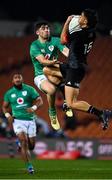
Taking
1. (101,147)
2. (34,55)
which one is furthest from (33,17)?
(34,55)

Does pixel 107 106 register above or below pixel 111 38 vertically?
below

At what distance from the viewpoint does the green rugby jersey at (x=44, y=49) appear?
53.1ft

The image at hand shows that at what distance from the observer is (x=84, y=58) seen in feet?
51.3

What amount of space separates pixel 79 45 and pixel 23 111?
5085mm

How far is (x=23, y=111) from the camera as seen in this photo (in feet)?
66.3

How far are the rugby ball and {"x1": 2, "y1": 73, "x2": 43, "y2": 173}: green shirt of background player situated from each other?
442 centimetres

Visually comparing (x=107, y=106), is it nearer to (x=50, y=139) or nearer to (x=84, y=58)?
(x=50, y=139)

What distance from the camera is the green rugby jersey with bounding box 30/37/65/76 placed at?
1619 cm

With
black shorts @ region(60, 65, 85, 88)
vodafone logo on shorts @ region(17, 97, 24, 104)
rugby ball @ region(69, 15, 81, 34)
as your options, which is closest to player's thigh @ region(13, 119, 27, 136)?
vodafone logo on shorts @ region(17, 97, 24, 104)

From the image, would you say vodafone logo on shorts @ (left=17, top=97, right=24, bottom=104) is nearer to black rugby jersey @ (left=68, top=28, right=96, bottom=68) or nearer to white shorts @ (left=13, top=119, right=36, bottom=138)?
white shorts @ (left=13, top=119, right=36, bottom=138)

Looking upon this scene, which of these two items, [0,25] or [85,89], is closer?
[85,89]

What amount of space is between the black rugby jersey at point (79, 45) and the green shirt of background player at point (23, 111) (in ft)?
13.4

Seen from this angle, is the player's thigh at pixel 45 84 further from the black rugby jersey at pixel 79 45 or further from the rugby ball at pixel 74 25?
the rugby ball at pixel 74 25

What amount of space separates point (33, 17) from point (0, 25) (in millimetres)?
2048
